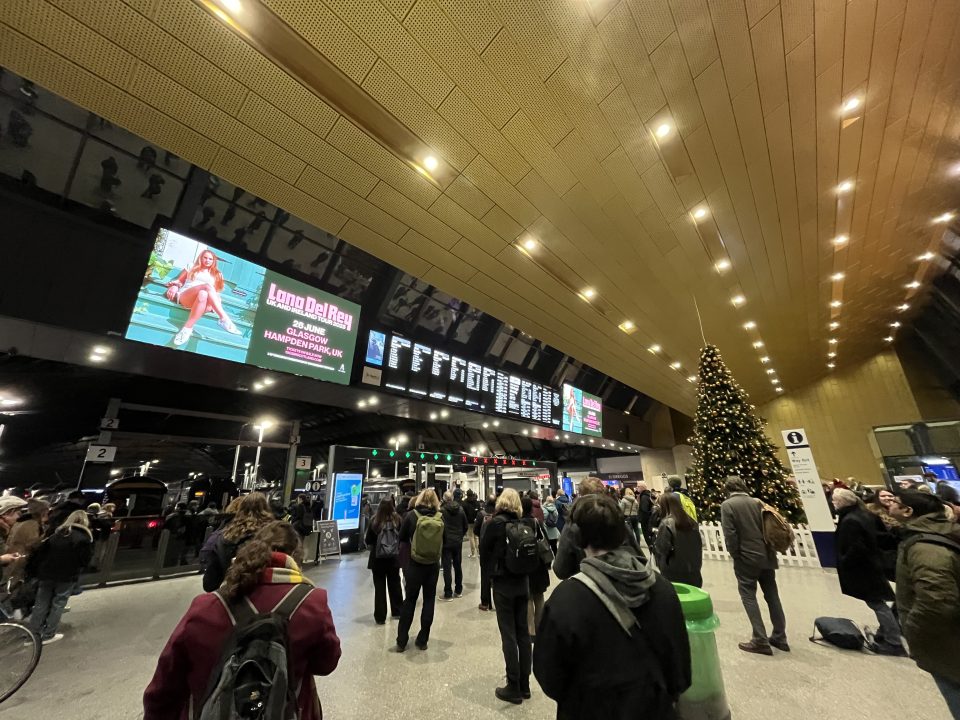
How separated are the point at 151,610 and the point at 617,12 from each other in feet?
29.3

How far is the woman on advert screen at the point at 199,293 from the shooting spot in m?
5.82

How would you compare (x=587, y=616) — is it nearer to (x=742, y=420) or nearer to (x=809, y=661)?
(x=809, y=661)

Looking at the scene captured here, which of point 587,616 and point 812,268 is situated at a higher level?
point 812,268

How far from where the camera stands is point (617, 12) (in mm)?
3314

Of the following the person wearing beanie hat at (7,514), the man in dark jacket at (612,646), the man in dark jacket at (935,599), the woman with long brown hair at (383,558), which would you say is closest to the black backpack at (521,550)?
the man in dark jacket at (612,646)

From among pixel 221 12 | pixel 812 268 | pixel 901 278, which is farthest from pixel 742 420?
pixel 221 12

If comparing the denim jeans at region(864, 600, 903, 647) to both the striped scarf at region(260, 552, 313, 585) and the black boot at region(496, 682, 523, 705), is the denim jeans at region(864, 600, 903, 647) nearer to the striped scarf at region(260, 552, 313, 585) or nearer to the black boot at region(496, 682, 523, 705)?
the black boot at region(496, 682, 523, 705)

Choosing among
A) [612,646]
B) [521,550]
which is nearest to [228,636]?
[612,646]

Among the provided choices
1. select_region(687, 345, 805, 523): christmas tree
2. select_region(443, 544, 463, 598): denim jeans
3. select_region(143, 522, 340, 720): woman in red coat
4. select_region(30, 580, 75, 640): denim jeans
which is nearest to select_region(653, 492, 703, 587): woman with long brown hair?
select_region(443, 544, 463, 598): denim jeans

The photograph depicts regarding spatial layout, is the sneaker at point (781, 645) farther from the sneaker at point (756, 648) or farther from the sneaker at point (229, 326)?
the sneaker at point (229, 326)

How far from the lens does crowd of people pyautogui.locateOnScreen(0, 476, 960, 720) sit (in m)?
1.17

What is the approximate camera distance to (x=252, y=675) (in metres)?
1.09

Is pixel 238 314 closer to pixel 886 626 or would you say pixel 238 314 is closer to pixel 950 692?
pixel 950 692

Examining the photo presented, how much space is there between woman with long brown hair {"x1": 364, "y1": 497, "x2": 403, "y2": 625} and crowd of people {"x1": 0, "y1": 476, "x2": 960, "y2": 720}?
0.38 m
